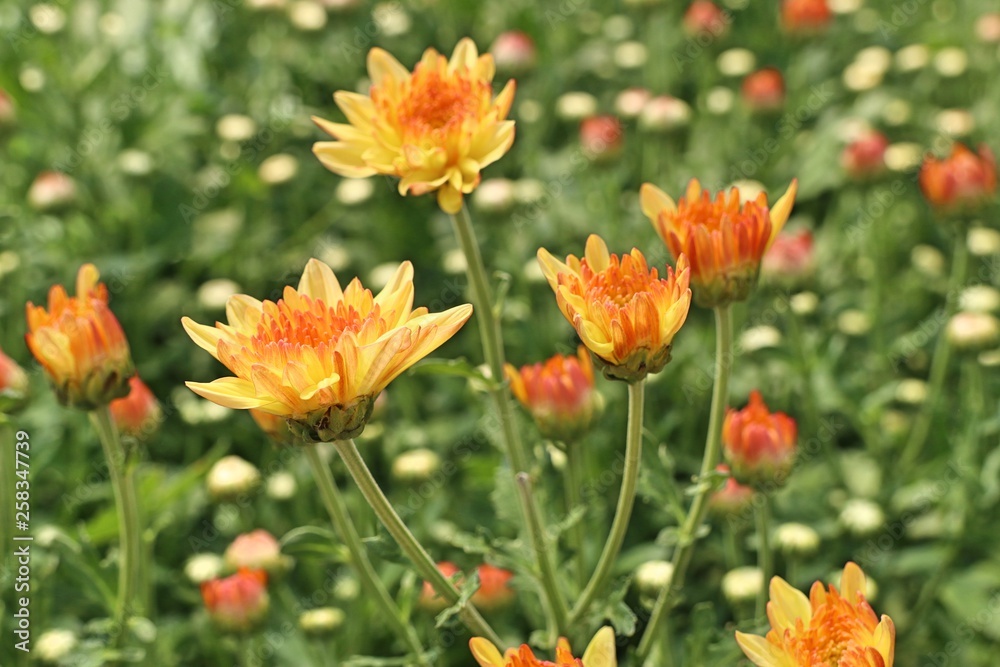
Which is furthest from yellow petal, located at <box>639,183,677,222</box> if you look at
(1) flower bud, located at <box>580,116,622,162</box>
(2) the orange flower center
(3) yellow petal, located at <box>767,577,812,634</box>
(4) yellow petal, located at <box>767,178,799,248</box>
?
(1) flower bud, located at <box>580,116,622,162</box>

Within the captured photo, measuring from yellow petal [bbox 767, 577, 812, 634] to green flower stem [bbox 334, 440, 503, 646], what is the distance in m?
0.36

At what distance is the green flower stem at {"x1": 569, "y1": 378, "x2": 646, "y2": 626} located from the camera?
54.4 inches

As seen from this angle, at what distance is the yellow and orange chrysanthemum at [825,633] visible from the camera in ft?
4.06

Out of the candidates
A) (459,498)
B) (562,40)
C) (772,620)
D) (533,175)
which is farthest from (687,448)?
(562,40)

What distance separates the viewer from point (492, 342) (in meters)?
1.61

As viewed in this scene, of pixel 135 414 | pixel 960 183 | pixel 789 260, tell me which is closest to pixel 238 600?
pixel 135 414

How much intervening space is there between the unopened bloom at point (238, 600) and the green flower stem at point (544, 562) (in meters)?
0.51

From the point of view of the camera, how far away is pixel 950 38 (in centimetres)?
363

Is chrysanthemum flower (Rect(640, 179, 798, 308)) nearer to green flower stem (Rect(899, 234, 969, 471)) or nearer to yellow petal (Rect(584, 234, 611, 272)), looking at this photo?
yellow petal (Rect(584, 234, 611, 272))

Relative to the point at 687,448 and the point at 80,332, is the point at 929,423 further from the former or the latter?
the point at 80,332

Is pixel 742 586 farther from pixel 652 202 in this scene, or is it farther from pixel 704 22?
pixel 704 22

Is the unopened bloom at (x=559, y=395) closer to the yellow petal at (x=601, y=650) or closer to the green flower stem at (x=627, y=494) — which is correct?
the green flower stem at (x=627, y=494)

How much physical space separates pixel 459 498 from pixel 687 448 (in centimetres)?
49

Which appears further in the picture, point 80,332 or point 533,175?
point 533,175
